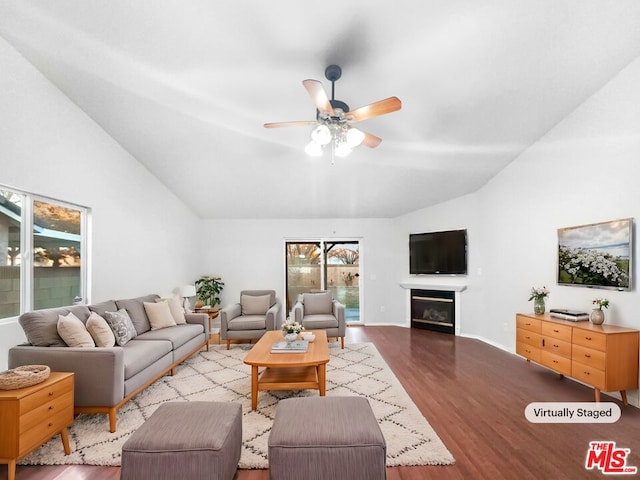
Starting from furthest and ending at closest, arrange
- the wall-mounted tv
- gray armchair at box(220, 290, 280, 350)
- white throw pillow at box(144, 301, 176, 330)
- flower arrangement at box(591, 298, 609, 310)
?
gray armchair at box(220, 290, 280, 350)
white throw pillow at box(144, 301, 176, 330)
flower arrangement at box(591, 298, 609, 310)
the wall-mounted tv

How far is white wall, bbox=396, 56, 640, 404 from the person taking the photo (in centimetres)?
321

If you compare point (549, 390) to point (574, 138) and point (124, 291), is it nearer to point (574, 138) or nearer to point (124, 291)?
point (574, 138)

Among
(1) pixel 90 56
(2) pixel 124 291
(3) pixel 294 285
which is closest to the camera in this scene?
(1) pixel 90 56

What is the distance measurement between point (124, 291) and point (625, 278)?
5878 mm

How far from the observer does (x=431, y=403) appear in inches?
123

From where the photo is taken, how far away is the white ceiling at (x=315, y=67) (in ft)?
8.00

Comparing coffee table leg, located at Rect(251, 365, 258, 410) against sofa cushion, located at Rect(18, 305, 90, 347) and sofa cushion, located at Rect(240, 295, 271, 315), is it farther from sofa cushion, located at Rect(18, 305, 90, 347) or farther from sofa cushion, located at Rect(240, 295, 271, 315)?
sofa cushion, located at Rect(240, 295, 271, 315)

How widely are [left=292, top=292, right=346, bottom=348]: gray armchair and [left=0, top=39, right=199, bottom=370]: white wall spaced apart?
2.38 metres

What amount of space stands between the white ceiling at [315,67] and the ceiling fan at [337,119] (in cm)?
50

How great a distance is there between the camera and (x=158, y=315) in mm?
4270

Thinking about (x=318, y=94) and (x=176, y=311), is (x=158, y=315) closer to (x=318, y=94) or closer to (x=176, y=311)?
(x=176, y=311)

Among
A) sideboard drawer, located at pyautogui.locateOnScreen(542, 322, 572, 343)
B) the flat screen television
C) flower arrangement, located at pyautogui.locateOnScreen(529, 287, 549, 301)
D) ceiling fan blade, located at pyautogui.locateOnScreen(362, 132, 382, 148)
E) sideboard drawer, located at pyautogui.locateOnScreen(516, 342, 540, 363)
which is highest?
Answer: ceiling fan blade, located at pyautogui.locateOnScreen(362, 132, 382, 148)

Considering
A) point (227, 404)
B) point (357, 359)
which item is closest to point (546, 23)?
point (227, 404)

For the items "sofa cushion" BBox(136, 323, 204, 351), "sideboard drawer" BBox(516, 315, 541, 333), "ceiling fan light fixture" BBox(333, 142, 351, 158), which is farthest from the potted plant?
"sideboard drawer" BBox(516, 315, 541, 333)
